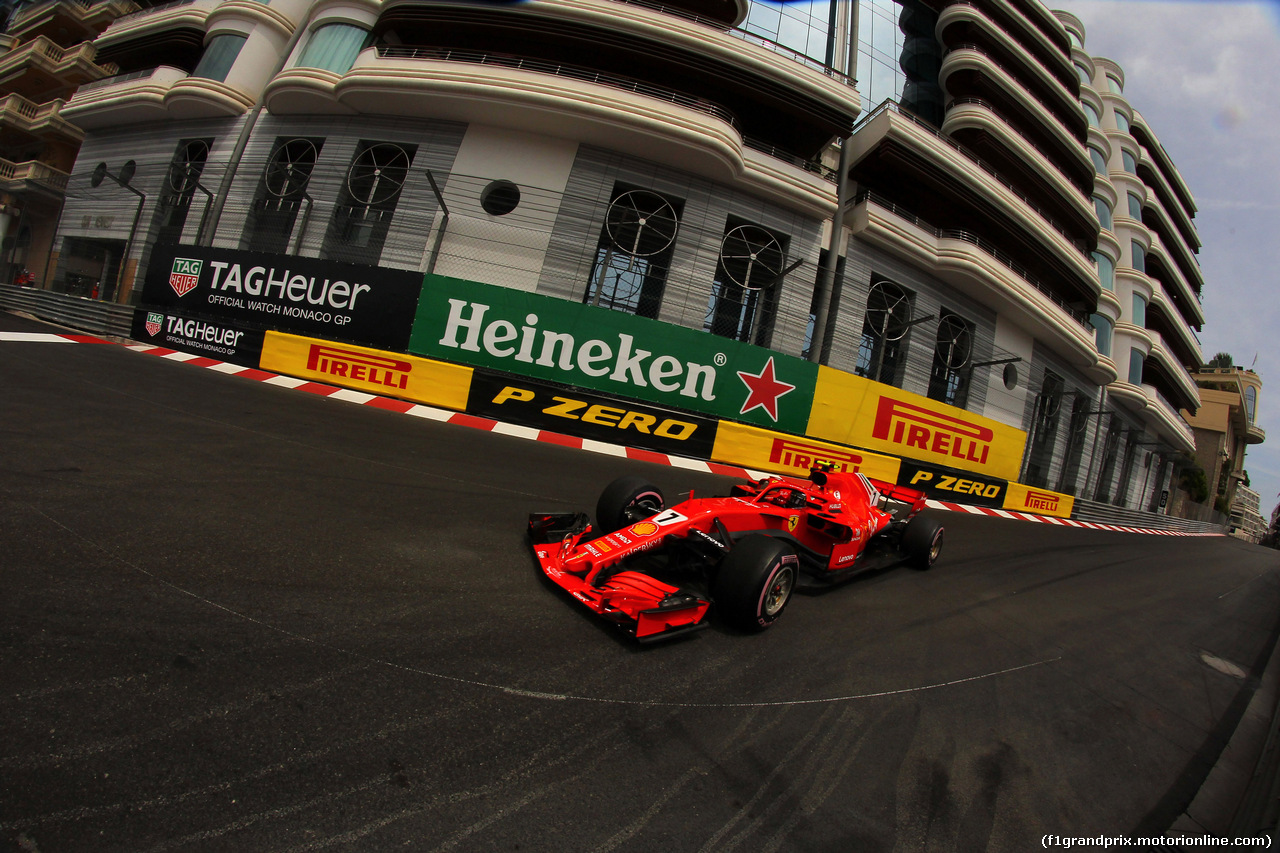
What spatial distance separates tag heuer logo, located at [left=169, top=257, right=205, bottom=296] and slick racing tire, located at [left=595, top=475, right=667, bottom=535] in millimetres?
12761

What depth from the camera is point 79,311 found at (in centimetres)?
1136

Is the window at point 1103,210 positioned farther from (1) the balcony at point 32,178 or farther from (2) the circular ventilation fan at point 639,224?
(1) the balcony at point 32,178

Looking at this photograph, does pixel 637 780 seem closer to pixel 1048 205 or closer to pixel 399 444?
pixel 399 444

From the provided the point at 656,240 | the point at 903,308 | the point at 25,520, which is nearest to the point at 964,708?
the point at 25,520

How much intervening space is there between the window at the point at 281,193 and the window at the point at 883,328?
16080 mm

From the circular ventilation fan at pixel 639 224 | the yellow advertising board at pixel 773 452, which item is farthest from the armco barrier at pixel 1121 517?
the circular ventilation fan at pixel 639 224

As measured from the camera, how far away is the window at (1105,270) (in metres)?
22.8

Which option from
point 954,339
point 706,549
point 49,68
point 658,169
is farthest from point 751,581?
point 49,68

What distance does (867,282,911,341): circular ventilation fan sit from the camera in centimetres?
1485

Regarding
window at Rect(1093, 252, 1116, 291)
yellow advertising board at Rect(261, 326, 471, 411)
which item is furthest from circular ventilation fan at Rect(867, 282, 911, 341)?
window at Rect(1093, 252, 1116, 291)

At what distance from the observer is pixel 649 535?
123 inches

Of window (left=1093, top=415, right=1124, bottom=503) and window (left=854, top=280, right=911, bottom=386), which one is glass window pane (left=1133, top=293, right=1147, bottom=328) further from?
window (left=854, top=280, right=911, bottom=386)

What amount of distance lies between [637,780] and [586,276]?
A: 37.7 feet

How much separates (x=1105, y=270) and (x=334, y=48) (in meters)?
Answer: 31.4
